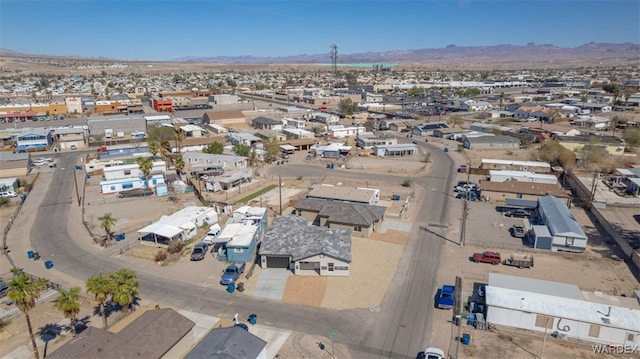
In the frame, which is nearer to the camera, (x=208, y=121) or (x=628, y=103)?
(x=208, y=121)

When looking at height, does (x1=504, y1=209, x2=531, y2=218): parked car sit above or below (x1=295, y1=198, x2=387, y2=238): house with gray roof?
below

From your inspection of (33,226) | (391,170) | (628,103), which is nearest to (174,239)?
(33,226)

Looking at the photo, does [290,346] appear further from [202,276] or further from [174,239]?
→ [174,239]

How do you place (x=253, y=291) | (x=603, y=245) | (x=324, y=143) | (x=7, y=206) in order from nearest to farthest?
(x=253, y=291) < (x=603, y=245) < (x=7, y=206) < (x=324, y=143)

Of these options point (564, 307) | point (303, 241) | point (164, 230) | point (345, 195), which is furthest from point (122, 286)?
point (564, 307)

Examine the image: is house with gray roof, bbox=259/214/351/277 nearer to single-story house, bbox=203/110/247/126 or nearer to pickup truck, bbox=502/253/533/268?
pickup truck, bbox=502/253/533/268

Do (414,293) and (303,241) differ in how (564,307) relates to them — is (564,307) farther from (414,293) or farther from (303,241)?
(303,241)

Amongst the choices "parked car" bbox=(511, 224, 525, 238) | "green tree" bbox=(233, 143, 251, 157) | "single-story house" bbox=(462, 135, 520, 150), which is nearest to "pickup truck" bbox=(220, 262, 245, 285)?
"parked car" bbox=(511, 224, 525, 238)
